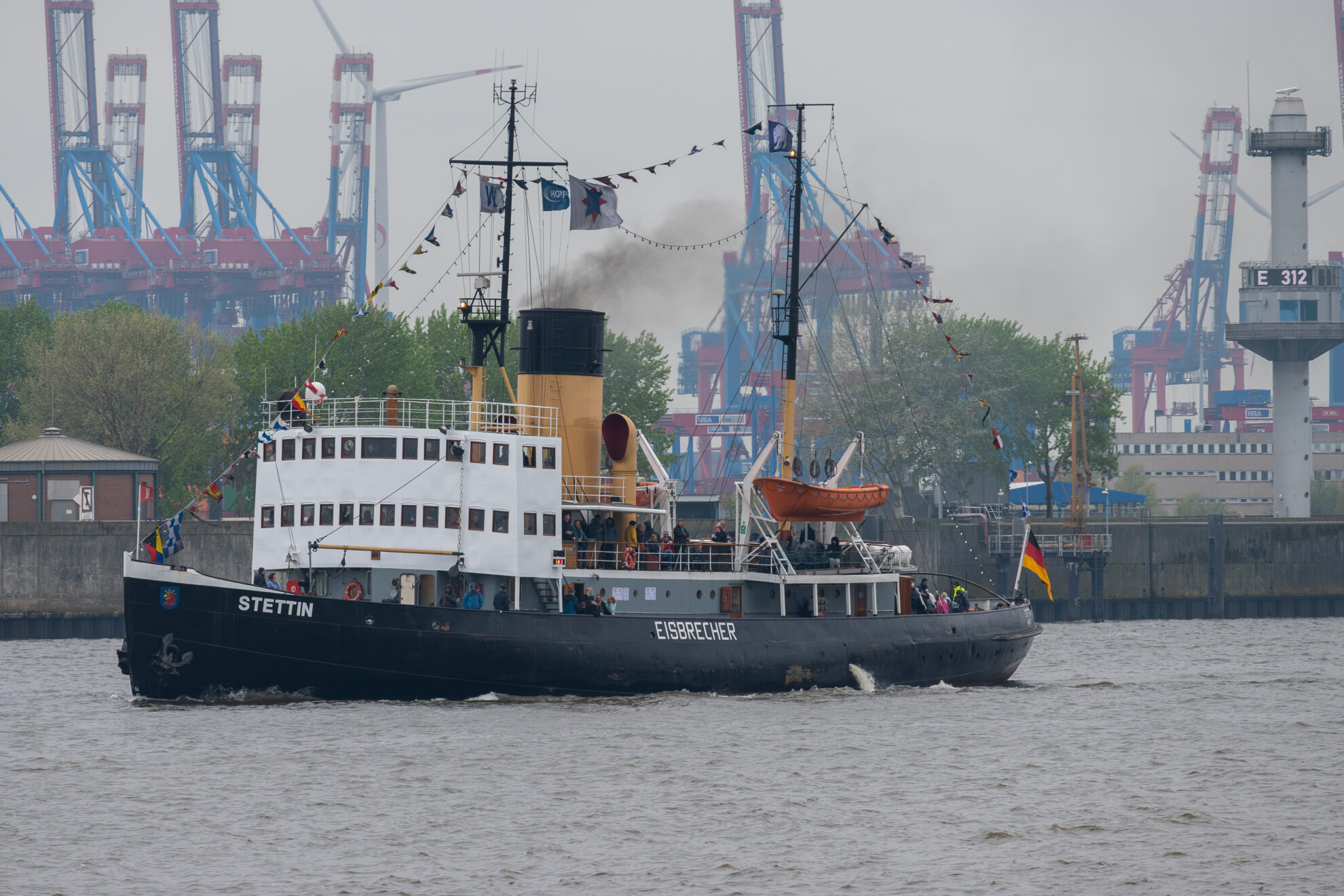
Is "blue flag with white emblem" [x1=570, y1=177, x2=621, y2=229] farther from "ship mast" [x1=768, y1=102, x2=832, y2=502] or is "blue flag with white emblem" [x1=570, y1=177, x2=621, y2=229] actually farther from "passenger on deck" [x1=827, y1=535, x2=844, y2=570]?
"passenger on deck" [x1=827, y1=535, x2=844, y2=570]

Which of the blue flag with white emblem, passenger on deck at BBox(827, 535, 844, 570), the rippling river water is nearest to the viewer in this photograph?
the rippling river water

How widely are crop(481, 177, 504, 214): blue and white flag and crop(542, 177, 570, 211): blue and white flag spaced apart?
112cm

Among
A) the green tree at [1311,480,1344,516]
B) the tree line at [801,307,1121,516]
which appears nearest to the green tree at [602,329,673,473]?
the tree line at [801,307,1121,516]

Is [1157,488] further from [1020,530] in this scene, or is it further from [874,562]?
[874,562]

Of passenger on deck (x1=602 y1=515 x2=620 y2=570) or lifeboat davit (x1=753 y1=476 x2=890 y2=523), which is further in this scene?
lifeboat davit (x1=753 y1=476 x2=890 y2=523)

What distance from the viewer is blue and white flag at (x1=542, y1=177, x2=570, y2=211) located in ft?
139

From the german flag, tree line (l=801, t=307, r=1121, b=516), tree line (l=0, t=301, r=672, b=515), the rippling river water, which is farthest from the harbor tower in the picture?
the rippling river water

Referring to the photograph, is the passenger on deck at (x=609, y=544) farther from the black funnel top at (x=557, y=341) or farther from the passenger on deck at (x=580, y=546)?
the black funnel top at (x=557, y=341)

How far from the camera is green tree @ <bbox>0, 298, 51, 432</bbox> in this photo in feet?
268

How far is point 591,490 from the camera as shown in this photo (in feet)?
134

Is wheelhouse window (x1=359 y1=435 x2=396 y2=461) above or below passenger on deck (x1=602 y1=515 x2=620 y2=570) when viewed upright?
above

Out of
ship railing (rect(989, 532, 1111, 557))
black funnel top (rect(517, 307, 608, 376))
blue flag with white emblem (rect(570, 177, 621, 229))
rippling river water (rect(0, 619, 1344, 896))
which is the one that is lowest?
rippling river water (rect(0, 619, 1344, 896))

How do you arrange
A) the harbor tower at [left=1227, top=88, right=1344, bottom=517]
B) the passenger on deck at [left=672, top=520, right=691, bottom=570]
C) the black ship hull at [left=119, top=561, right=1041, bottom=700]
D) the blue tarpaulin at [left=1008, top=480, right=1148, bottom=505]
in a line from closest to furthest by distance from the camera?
the black ship hull at [left=119, top=561, right=1041, bottom=700] → the passenger on deck at [left=672, top=520, right=691, bottom=570] → the harbor tower at [left=1227, top=88, right=1344, bottom=517] → the blue tarpaulin at [left=1008, top=480, right=1148, bottom=505]

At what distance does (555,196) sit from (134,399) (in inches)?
1577
